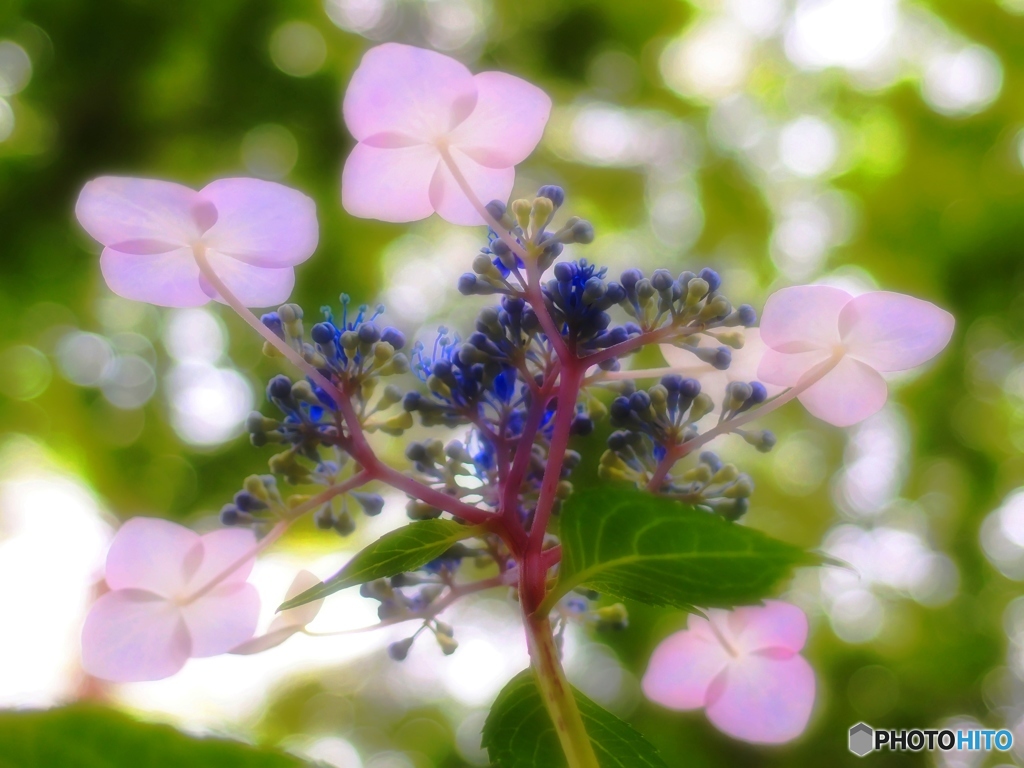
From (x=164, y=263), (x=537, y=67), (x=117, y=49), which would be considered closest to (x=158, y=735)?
(x=164, y=263)

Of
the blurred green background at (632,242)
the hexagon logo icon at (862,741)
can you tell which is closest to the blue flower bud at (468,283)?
the hexagon logo icon at (862,741)

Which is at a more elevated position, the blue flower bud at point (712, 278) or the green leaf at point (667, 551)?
the blue flower bud at point (712, 278)

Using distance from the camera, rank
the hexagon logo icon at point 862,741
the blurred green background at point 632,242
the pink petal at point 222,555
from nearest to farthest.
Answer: the pink petal at point 222,555 → the hexagon logo icon at point 862,741 → the blurred green background at point 632,242

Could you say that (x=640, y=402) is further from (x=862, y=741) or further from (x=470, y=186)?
(x=862, y=741)

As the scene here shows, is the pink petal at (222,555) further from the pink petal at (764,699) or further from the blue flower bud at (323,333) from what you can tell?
the pink petal at (764,699)

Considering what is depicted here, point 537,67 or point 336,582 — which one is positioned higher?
point 537,67

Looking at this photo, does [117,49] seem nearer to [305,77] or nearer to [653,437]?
[305,77]
